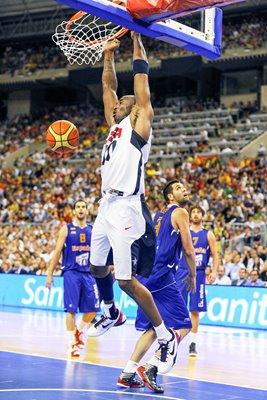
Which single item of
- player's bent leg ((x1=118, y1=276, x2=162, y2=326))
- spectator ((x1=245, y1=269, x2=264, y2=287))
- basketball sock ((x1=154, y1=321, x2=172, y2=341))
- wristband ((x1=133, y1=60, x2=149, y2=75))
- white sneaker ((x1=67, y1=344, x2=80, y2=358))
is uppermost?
wristband ((x1=133, y1=60, x2=149, y2=75))

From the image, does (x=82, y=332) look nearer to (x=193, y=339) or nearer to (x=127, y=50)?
(x=193, y=339)

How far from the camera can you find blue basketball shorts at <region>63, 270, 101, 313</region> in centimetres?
1052

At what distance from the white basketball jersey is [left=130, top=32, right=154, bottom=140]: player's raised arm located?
3.0 inches

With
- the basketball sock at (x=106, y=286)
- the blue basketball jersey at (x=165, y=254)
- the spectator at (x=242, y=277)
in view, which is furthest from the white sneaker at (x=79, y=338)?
the spectator at (x=242, y=277)

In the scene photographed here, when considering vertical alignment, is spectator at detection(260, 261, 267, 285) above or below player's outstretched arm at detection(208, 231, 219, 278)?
below

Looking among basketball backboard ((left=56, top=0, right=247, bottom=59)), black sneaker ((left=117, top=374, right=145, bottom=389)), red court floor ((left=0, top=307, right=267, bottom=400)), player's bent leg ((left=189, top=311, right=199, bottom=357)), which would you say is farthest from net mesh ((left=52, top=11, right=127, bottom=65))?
player's bent leg ((left=189, top=311, right=199, bottom=357))

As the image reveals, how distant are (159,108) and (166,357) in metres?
28.3

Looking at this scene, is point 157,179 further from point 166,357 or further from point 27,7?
point 166,357

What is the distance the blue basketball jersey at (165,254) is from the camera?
8195 mm

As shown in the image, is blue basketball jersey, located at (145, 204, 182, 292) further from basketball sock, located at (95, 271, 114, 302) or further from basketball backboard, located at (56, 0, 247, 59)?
basketball backboard, located at (56, 0, 247, 59)

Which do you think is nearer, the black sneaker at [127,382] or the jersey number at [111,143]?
the jersey number at [111,143]

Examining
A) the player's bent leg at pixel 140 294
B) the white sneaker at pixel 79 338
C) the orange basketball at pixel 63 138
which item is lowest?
the white sneaker at pixel 79 338

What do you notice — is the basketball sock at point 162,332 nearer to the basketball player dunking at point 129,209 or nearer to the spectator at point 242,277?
the basketball player dunking at point 129,209

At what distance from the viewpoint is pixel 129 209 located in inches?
277
